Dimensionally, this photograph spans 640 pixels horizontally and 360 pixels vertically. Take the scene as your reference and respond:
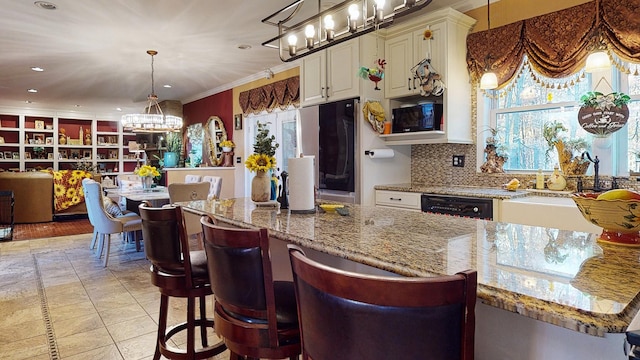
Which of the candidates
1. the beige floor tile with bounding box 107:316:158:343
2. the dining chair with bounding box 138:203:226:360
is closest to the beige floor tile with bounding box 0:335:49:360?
the beige floor tile with bounding box 107:316:158:343

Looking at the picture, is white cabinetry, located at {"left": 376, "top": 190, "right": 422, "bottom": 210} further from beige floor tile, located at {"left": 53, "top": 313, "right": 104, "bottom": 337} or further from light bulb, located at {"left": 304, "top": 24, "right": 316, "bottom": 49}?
beige floor tile, located at {"left": 53, "top": 313, "right": 104, "bottom": 337}

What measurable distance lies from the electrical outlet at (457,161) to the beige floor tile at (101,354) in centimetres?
315

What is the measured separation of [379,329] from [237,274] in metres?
0.63

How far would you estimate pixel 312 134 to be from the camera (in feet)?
13.7

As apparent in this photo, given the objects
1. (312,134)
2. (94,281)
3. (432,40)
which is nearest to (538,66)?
(432,40)

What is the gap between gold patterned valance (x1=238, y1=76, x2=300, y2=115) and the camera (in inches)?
214

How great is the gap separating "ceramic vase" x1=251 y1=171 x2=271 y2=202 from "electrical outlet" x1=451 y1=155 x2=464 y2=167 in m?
2.13

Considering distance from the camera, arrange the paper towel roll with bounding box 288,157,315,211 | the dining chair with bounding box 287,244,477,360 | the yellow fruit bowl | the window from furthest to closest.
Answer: the window
the paper towel roll with bounding box 288,157,315,211
the yellow fruit bowl
the dining chair with bounding box 287,244,477,360

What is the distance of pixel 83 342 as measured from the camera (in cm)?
241

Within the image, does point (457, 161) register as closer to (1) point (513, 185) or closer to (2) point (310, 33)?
(1) point (513, 185)

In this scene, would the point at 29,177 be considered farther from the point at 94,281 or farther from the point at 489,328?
the point at 489,328

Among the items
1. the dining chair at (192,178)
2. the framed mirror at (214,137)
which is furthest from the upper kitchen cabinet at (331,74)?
the framed mirror at (214,137)

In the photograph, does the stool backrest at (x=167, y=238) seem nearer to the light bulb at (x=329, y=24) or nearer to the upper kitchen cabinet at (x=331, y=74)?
the light bulb at (x=329, y=24)

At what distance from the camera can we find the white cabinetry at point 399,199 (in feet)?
11.0
